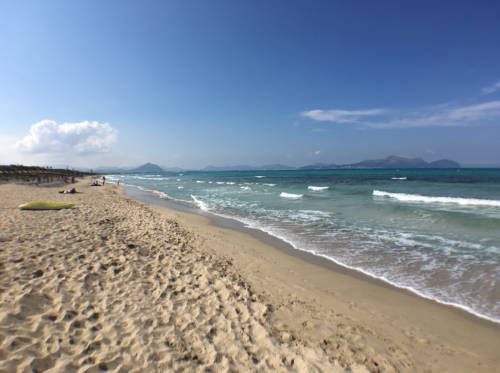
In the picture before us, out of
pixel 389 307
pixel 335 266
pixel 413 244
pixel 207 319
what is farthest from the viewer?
pixel 413 244

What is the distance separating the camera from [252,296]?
473cm

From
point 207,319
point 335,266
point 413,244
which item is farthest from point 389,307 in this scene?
point 413,244

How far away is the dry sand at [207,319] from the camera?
297 centimetres

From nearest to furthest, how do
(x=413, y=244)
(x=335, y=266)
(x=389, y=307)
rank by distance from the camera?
(x=389, y=307), (x=335, y=266), (x=413, y=244)

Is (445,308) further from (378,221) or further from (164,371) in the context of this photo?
(378,221)

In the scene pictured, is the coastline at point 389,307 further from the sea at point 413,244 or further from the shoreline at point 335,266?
the sea at point 413,244

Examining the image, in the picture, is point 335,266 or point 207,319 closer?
point 207,319

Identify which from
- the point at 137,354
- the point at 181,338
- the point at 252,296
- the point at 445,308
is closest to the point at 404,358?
the point at 445,308

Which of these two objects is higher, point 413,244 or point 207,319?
point 207,319

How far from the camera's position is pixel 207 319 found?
149 inches

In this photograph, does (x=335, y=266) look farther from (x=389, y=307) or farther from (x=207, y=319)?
(x=207, y=319)

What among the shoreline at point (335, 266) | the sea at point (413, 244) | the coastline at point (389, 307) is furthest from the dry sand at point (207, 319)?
the sea at point (413, 244)

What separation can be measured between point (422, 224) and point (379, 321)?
10027mm

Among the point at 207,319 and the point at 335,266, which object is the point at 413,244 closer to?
the point at 335,266
